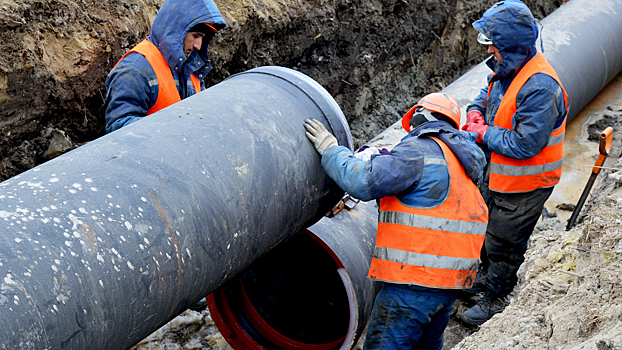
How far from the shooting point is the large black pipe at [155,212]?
5.25 feet

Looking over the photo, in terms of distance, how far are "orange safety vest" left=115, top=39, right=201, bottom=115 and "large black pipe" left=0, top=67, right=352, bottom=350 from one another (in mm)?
727

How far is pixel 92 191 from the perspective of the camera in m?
1.80

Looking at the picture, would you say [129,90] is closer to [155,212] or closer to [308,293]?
[155,212]

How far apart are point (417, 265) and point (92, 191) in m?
1.66

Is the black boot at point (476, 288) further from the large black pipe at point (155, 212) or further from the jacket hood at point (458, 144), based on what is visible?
the large black pipe at point (155, 212)

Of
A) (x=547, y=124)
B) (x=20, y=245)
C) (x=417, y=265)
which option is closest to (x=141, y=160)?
(x=20, y=245)

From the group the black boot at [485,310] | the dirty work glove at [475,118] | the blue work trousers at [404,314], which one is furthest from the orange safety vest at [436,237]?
the black boot at [485,310]

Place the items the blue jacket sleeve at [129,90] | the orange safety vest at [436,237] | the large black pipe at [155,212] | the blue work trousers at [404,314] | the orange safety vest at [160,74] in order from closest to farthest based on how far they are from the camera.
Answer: the large black pipe at [155,212] → the orange safety vest at [436,237] → the blue work trousers at [404,314] → the blue jacket sleeve at [129,90] → the orange safety vest at [160,74]

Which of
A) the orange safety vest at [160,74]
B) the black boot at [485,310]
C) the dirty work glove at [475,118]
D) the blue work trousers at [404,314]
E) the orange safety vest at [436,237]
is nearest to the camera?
the orange safety vest at [436,237]

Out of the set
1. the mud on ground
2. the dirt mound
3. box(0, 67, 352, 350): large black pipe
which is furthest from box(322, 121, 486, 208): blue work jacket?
the mud on ground

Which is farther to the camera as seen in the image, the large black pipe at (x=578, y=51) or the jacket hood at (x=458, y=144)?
the large black pipe at (x=578, y=51)

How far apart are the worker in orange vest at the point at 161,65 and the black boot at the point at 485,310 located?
2660 millimetres

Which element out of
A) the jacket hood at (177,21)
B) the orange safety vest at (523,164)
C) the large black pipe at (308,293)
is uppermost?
the jacket hood at (177,21)

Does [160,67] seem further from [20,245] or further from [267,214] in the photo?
[20,245]
